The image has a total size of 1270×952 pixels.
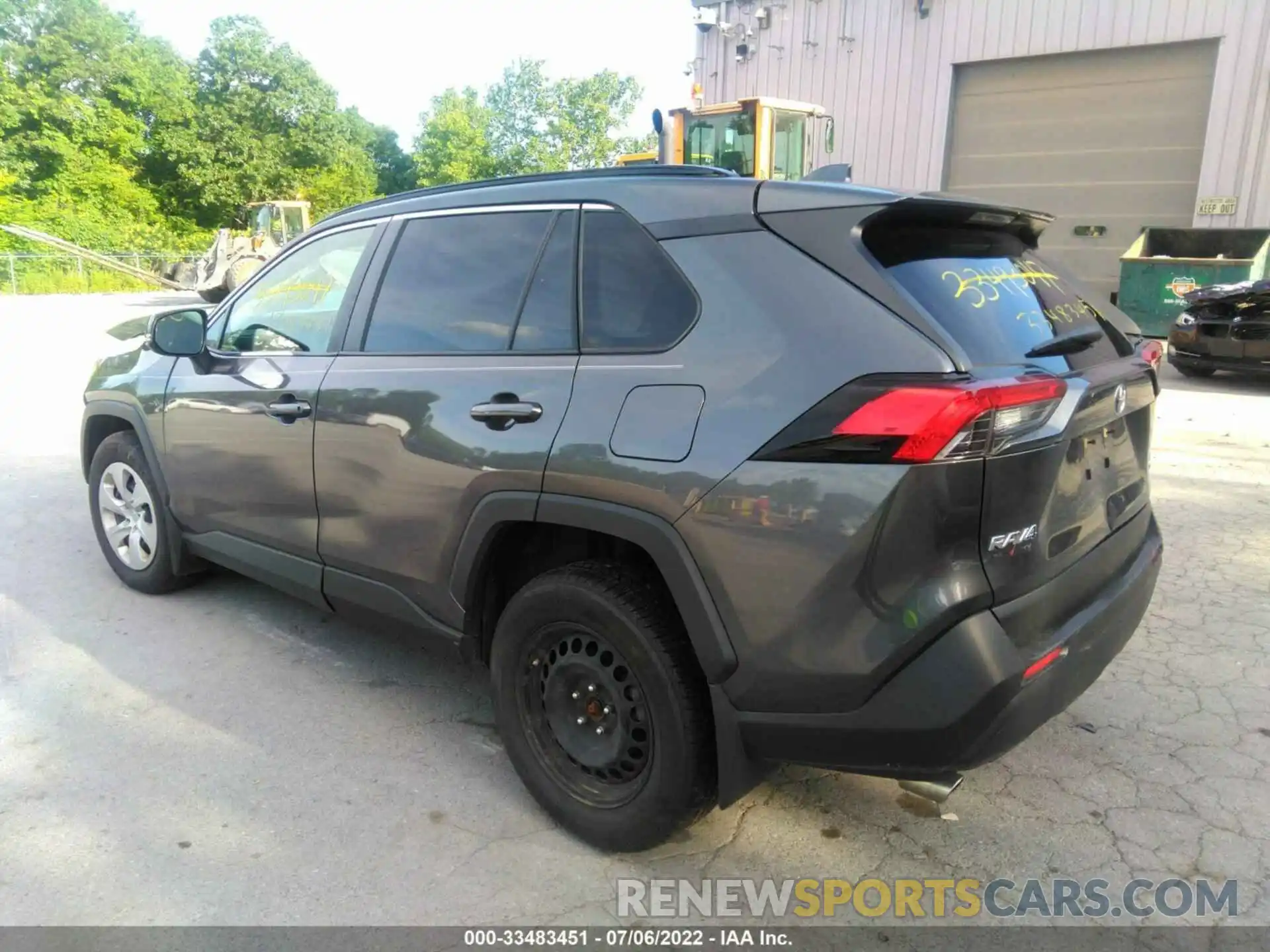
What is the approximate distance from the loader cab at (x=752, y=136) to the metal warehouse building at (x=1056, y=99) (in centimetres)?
144

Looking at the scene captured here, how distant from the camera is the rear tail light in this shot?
194 cm

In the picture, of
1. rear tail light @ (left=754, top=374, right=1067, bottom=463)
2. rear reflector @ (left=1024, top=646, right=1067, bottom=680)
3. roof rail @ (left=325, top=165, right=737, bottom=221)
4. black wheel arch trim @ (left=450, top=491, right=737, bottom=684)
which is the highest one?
roof rail @ (left=325, top=165, right=737, bottom=221)

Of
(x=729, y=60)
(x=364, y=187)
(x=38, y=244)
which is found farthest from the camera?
(x=364, y=187)

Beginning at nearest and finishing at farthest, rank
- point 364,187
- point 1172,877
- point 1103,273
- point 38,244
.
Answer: point 1172,877, point 1103,273, point 38,244, point 364,187

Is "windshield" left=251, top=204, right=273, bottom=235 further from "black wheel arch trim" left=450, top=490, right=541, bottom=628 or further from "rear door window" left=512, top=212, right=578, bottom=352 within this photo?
"black wheel arch trim" left=450, top=490, right=541, bottom=628

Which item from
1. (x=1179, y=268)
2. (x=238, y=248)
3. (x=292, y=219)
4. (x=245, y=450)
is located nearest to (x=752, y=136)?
(x=1179, y=268)

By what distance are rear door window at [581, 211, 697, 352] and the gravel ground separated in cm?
132

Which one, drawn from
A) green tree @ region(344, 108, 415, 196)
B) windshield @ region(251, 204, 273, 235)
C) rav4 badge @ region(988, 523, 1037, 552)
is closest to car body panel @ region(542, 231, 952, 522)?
rav4 badge @ region(988, 523, 1037, 552)

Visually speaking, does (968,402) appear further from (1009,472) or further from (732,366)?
(732,366)

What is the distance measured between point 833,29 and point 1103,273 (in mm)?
7379

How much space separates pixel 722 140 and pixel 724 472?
44.7 feet

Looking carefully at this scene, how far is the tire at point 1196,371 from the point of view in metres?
10.5

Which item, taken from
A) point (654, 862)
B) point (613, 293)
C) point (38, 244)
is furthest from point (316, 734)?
point (38, 244)

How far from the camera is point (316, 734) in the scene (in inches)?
128
